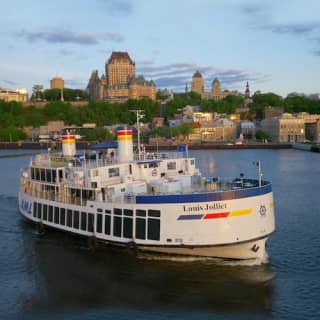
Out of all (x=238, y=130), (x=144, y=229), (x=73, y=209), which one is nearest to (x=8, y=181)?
(x=73, y=209)

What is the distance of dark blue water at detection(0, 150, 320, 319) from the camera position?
1923 centimetres

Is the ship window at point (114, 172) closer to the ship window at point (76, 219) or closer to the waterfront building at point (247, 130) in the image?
the ship window at point (76, 219)

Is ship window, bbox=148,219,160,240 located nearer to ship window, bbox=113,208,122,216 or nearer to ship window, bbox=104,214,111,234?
ship window, bbox=113,208,122,216

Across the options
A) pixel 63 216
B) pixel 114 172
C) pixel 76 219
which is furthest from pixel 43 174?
pixel 114 172

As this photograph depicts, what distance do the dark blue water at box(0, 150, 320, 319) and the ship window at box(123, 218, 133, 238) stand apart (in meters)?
1.14

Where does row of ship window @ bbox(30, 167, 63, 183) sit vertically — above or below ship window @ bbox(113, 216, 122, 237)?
above

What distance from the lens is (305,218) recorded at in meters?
34.4

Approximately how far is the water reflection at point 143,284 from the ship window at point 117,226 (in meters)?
1.35

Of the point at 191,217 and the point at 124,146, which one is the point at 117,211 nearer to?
the point at 191,217

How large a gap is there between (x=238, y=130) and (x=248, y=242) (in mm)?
158238

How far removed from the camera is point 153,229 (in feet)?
75.4

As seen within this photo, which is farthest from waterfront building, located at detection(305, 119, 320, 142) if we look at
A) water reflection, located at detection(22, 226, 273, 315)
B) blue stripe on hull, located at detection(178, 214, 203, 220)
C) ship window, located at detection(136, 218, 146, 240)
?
blue stripe on hull, located at detection(178, 214, 203, 220)

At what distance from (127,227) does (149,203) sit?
176 centimetres

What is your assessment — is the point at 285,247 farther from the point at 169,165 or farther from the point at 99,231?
the point at 99,231
